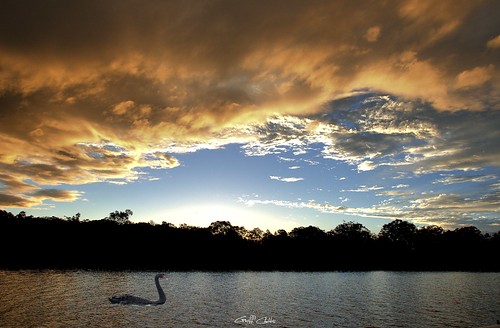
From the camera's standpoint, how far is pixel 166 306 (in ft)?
144

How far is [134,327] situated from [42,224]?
17970 cm

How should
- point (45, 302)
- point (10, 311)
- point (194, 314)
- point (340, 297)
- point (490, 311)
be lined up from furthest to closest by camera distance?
point (340, 297), point (490, 311), point (45, 302), point (194, 314), point (10, 311)

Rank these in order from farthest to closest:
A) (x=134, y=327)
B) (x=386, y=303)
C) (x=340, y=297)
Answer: (x=340, y=297)
(x=386, y=303)
(x=134, y=327)

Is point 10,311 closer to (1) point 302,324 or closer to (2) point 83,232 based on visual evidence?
(1) point 302,324

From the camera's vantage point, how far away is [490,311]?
50.6 metres

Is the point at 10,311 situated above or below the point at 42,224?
below

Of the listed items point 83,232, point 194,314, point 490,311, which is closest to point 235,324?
point 194,314

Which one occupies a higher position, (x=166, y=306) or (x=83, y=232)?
(x=83, y=232)

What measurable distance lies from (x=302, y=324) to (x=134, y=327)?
17439mm

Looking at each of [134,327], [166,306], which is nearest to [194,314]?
[166,306]

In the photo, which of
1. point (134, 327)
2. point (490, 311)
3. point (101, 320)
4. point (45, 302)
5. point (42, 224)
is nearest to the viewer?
point (134, 327)

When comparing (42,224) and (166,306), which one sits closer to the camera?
(166,306)

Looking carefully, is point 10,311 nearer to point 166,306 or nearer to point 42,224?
point 166,306

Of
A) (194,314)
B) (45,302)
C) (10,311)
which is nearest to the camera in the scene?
(10,311)
